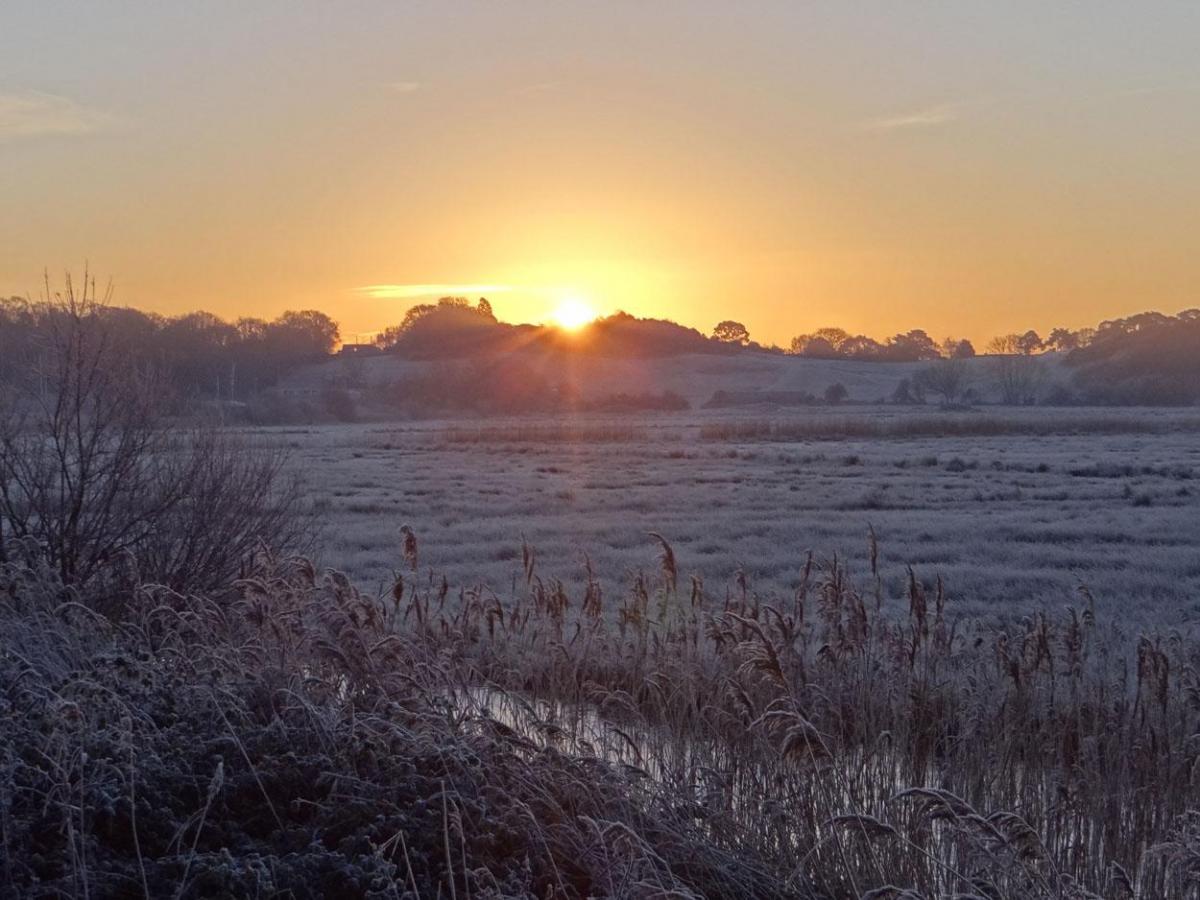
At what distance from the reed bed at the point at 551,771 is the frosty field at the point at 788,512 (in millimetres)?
1427

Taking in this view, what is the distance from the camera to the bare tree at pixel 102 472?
10.1m

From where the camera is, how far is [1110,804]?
20.1 ft

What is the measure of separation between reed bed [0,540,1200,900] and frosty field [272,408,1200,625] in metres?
1.43

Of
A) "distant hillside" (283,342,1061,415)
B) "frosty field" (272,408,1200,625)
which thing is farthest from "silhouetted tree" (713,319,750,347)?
"frosty field" (272,408,1200,625)

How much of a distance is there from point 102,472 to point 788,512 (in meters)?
14.9

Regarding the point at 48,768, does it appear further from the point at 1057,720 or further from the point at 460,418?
the point at 460,418

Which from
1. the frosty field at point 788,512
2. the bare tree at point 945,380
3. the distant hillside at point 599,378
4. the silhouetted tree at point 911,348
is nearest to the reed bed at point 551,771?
the frosty field at point 788,512

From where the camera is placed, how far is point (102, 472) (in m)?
10.3

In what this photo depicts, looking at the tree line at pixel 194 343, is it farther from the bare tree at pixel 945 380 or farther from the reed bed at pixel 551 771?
the bare tree at pixel 945 380

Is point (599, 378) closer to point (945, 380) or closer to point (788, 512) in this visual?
point (945, 380)

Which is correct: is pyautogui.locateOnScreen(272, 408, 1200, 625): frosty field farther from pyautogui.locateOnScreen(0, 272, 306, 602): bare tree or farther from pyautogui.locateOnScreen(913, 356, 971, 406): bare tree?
pyautogui.locateOnScreen(913, 356, 971, 406): bare tree

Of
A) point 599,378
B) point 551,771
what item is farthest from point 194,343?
point 599,378

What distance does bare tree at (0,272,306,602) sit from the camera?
33.1 ft

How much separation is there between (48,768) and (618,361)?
412ft
